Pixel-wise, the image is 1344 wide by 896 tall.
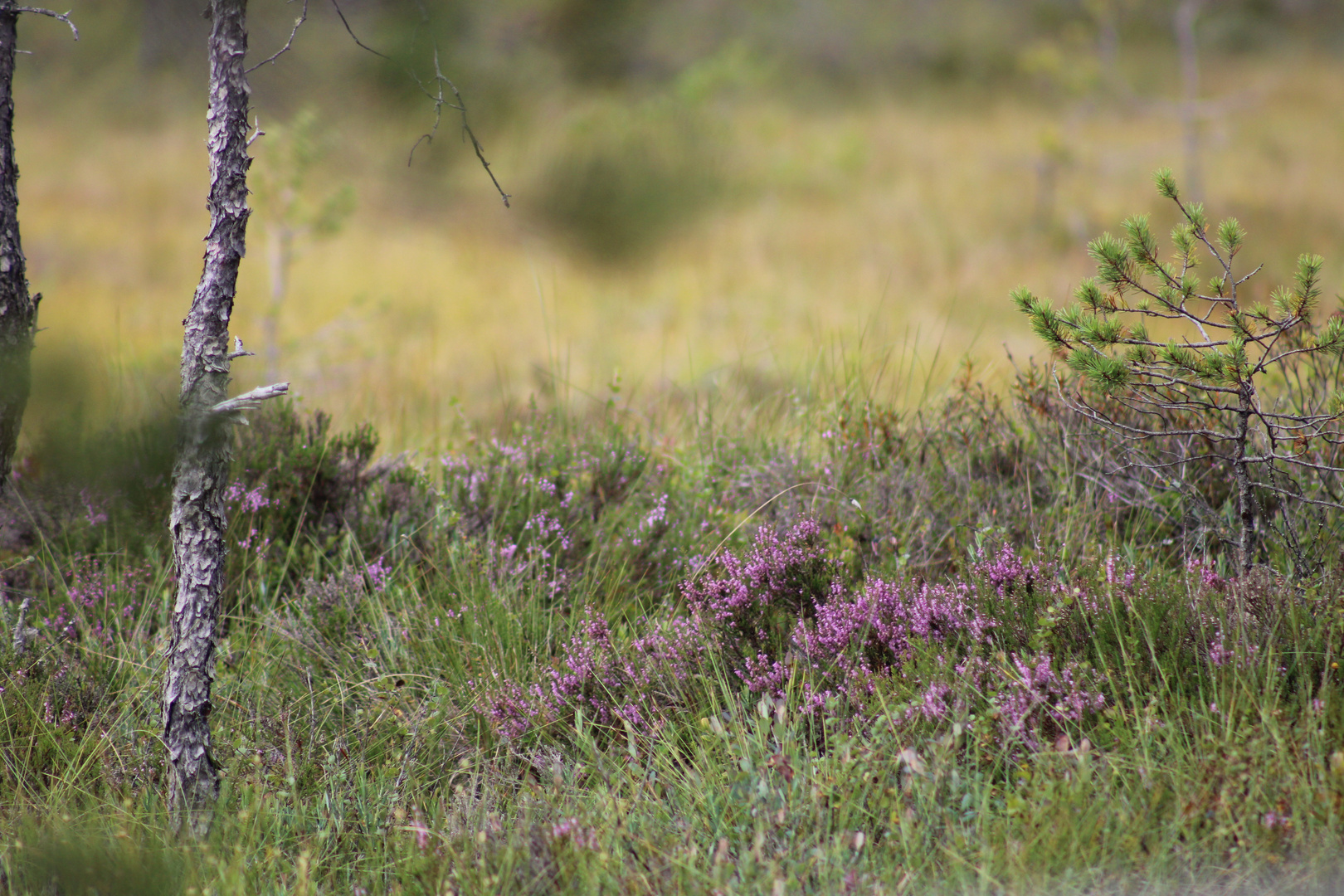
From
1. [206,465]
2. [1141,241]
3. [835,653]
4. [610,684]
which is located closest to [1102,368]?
[1141,241]

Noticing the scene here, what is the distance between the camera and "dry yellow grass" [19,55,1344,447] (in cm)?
703

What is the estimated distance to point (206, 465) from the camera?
6.48 feet

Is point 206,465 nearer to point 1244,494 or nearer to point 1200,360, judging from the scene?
point 1200,360

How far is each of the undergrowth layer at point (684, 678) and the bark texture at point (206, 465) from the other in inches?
6.3

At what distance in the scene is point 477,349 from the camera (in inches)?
383

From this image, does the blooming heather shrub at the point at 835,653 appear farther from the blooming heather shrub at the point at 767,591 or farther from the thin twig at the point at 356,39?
the thin twig at the point at 356,39

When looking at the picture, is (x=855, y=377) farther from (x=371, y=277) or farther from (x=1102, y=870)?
(x=371, y=277)

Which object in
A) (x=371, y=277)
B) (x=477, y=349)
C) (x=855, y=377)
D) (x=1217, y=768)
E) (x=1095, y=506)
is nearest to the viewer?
(x=1217, y=768)

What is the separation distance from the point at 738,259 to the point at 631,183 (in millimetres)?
11679

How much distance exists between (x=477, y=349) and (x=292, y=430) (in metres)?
6.47

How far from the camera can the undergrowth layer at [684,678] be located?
1.68m

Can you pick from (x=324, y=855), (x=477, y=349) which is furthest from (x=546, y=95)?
(x=477, y=349)

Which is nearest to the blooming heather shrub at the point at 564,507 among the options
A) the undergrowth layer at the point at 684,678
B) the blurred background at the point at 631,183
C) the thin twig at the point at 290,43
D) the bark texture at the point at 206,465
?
the undergrowth layer at the point at 684,678

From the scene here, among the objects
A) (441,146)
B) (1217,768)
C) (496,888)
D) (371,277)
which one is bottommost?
(496,888)
